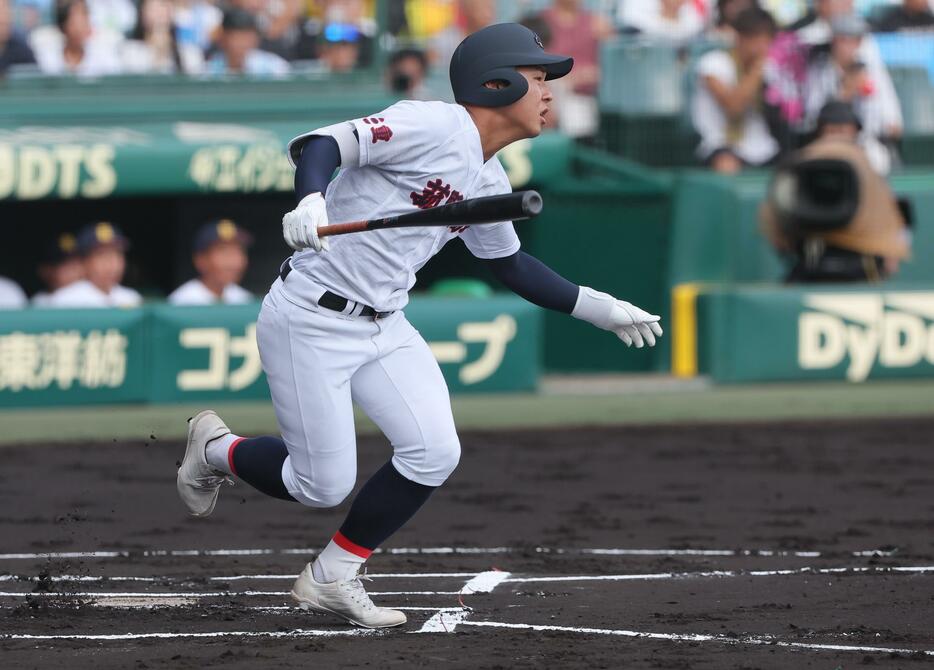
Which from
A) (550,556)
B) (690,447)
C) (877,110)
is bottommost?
(690,447)

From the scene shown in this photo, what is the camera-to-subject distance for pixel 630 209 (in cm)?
1261

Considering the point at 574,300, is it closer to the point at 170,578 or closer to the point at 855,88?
the point at 170,578

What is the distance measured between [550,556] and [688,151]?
22.6ft

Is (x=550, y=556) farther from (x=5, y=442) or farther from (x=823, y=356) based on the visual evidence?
(x=823, y=356)

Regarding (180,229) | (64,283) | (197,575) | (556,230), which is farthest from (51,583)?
(556,230)

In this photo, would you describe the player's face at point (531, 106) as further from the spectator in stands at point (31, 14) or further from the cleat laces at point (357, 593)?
the spectator in stands at point (31, 14)

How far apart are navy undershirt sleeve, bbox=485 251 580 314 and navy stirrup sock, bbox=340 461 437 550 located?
28.4 inches

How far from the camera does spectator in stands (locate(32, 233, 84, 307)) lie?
10984 mm

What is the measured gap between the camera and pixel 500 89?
5039 mm

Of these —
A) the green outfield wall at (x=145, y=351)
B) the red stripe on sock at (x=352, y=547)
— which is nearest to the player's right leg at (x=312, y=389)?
the red stripe on sock at (x=352, y=547)

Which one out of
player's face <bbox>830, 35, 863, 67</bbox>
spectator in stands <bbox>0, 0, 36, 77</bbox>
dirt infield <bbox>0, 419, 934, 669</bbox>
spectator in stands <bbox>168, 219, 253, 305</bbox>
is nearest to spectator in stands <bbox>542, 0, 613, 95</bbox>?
player's face <bbox>830, 35, 863, 67</bbox>

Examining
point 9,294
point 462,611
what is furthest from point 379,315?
point 9,294

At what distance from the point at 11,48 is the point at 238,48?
1.53 m

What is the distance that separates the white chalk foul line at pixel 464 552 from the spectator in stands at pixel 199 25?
6.00 metres
